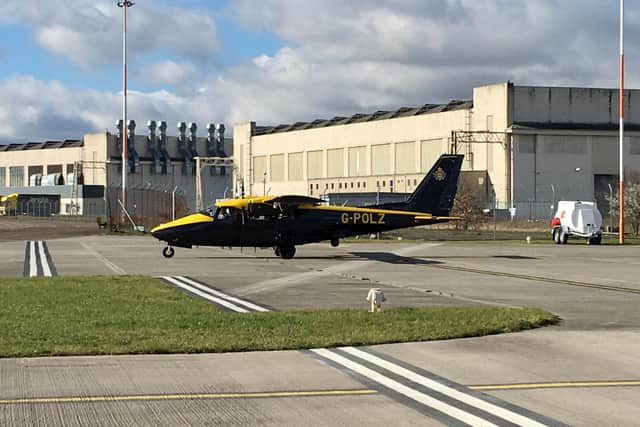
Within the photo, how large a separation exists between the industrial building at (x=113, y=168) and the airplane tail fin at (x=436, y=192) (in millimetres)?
86732

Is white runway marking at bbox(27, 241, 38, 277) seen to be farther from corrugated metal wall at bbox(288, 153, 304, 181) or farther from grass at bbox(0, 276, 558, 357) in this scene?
corrugated metal wall at bbox(288, 153, 304, 181)

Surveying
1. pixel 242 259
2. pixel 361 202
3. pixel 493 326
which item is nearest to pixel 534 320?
pixel 493 326

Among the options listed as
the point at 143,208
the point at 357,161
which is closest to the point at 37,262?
the point at 143,208

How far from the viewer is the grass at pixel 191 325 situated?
41.6 feet

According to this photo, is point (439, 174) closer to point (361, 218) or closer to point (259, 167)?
point (361, 218)

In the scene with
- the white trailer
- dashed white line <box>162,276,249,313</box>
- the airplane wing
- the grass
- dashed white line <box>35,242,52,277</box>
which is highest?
the airplane wing

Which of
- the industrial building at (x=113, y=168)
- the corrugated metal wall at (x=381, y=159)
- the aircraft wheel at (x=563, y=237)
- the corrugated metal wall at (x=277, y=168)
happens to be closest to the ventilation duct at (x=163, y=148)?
the industrial building at (x=113, y=168)

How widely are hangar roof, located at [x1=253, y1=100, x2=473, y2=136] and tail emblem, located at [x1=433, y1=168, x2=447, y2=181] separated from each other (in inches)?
2458

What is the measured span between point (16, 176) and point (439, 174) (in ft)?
412

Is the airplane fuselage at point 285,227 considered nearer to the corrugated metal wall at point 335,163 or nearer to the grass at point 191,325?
the grass at point 191,325

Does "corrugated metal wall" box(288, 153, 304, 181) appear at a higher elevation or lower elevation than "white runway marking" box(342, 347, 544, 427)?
higher

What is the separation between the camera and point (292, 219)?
35531mm

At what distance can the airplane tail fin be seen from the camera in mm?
36938

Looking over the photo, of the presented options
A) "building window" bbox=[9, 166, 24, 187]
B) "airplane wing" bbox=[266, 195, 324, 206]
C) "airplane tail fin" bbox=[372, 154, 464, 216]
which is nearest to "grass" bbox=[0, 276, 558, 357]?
"airplane wing" bbox=[266, 195, 324, 206]
